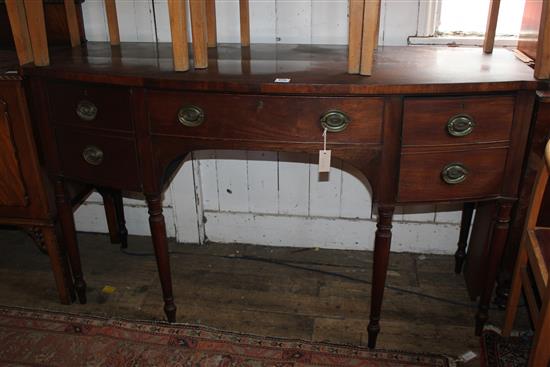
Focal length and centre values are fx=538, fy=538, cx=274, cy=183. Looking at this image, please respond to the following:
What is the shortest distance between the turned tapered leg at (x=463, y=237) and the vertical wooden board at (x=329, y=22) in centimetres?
81

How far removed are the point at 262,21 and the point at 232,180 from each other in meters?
0.67

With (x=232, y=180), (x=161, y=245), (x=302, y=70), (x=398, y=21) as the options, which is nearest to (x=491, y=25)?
(x=398, y=21)

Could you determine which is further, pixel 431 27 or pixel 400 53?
pixel 431 27

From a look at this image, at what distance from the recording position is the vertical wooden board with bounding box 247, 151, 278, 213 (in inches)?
87.5

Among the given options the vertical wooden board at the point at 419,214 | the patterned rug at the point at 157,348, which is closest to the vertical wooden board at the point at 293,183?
the vertical wooden board at the point at 419,214

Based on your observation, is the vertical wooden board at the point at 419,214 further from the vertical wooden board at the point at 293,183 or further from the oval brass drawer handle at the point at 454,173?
the oval brass drawer handle at the point at 454,173

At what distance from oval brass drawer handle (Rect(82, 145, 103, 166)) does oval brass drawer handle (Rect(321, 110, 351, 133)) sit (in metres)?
0.69

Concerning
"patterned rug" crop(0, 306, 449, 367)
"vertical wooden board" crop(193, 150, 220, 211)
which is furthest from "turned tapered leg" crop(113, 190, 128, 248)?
"patterned rug" crop(0, 306, 449, 367)

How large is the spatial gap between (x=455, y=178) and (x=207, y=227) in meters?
1.23

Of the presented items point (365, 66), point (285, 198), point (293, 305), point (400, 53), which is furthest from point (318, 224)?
point (365, 66)

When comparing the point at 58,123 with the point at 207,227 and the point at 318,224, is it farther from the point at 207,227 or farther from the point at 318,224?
the point at 318,224

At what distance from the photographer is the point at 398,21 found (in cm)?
A: 195

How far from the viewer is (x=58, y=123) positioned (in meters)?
1.66

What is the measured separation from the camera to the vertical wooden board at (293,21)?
198 centimetres
